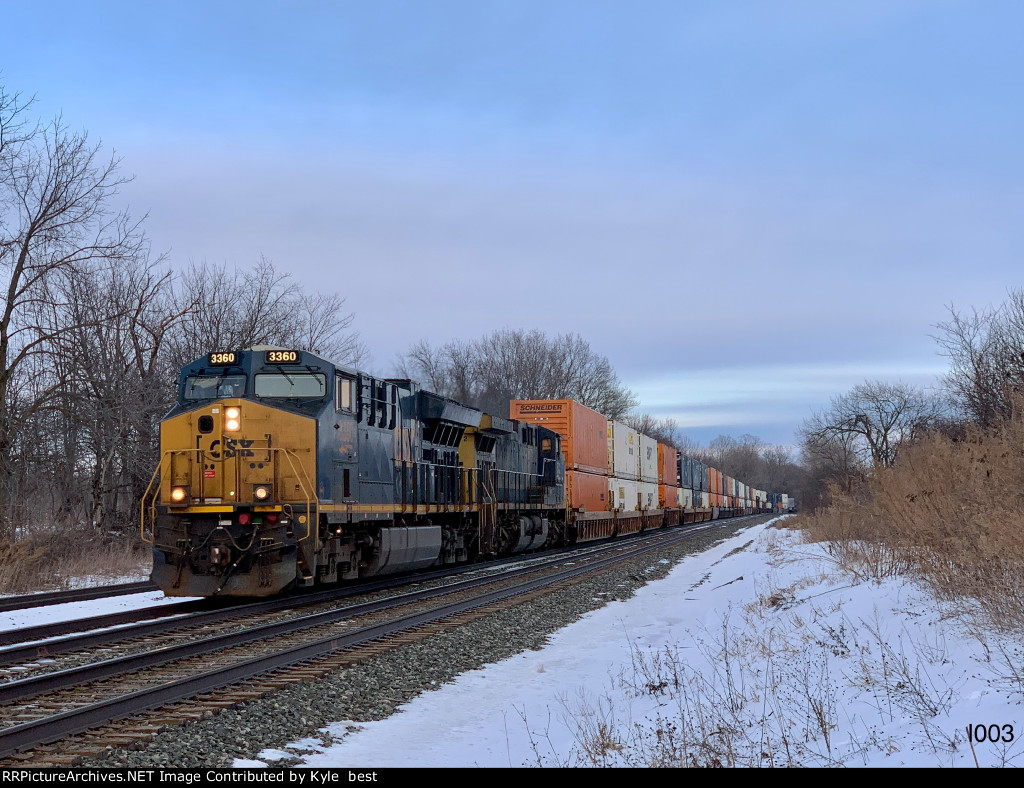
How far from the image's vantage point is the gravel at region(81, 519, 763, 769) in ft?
19.4

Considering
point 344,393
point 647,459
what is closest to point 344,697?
point 344,393

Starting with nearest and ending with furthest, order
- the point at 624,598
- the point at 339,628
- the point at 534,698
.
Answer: the point at 534,698, the point at 339,628, the point at 624,598

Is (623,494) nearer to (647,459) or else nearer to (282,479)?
(647,459)

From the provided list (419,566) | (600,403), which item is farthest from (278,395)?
(600,403)

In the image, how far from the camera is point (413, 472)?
17.7m


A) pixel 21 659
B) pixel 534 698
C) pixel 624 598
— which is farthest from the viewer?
pixel 624 598

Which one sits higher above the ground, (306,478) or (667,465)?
(667,465)

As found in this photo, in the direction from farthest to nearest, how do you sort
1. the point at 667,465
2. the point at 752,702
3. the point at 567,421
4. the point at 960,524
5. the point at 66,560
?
the point at 667,465 < the point at 567,421 < the point at 66,560 < the point at 960,524 < the point at 752,702

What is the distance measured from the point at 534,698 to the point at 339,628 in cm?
403

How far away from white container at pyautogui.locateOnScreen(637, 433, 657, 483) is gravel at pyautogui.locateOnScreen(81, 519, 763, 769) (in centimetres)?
2844

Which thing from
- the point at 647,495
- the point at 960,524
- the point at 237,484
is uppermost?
the point at 237,484

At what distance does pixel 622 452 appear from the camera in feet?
125

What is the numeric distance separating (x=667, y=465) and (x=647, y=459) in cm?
557
